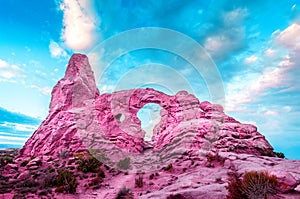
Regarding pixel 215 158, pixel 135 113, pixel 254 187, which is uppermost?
pixel 135 113

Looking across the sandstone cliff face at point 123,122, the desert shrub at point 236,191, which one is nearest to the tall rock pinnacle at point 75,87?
the sandstone cliff face at point 123,122

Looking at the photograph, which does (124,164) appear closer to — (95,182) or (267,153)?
(95,182)

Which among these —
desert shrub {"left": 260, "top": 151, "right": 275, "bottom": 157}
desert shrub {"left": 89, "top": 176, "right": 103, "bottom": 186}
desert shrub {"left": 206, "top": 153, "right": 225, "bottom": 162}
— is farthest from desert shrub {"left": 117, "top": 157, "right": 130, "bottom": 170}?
desert shrub {"left": 260, "top": 151, "right": 275, "bottom": 157}

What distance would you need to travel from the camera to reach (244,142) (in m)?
23.8

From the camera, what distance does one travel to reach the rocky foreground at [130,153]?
1291 centimetres

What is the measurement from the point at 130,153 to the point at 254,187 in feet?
74.6

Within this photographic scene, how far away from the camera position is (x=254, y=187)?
6.86 m

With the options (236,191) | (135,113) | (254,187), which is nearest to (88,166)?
(135,113)

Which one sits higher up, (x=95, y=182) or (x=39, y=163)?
(x=39, y=163)

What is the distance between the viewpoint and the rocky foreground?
12.9 meters

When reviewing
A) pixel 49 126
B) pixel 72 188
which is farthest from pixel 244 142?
pixel 49 126

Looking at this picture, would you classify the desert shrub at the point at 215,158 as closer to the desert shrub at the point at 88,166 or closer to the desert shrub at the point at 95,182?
the desert shrub at the point at 95,182

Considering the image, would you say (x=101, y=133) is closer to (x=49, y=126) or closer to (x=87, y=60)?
(x=49, y=126)

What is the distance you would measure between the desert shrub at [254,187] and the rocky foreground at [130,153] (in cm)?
3
